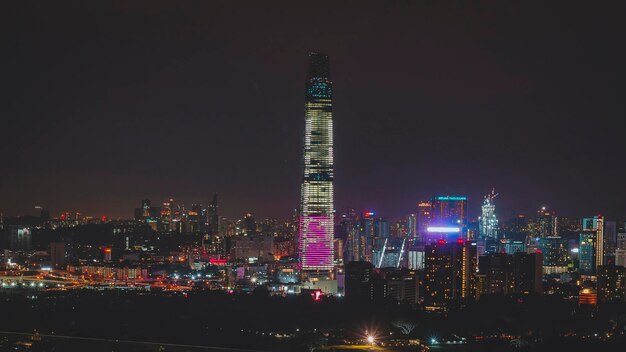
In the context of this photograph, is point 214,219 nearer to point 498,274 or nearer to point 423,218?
point 423,218

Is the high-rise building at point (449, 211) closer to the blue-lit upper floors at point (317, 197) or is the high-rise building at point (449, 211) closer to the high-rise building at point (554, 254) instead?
the high-rise building at point (554, 254)

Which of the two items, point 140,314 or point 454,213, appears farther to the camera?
point 454,213

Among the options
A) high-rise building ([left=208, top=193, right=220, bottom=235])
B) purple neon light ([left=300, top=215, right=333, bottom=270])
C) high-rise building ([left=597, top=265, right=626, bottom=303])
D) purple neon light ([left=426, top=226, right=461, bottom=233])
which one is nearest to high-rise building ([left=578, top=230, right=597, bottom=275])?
purple neon light ([left=426, top=226, right=461, bottom=233])

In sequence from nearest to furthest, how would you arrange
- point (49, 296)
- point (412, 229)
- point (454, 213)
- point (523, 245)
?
1. point (49, 296)
2. point (454, 213)
3. point (523, 245)
4. point (412, 229)

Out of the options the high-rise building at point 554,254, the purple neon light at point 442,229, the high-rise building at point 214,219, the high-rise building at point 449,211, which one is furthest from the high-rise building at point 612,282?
the high-rise building at point 214,219

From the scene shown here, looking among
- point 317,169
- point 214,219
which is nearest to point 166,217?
point 214,219

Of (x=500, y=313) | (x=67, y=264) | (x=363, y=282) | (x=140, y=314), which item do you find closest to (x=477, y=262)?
(x=363, y=282)

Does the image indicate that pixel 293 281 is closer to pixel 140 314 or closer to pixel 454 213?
pixel 454 213
